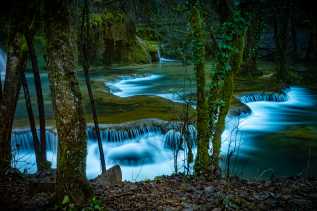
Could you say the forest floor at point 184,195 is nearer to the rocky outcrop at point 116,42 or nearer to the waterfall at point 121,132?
the waterfall at point 121,132

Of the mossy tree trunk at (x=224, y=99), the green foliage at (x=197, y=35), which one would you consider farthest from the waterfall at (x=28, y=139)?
the green foliage at (x=197, y=35)

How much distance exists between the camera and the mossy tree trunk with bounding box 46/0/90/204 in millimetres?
4449

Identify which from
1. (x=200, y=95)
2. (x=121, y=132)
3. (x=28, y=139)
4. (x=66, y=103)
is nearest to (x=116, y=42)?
(x=121, y=132)

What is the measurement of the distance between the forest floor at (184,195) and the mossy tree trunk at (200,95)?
106 centimetres

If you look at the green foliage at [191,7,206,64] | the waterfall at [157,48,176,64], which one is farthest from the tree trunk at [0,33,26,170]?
the waterfall at [157,48,176,64]

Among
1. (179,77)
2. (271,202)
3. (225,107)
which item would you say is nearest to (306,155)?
(225,107)

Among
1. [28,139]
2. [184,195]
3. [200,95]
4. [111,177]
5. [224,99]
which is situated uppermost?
[200,95]

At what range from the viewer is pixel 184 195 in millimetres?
5895

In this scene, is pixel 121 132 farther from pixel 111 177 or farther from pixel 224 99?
pixel 224 99

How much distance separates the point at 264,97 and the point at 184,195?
1578 cm

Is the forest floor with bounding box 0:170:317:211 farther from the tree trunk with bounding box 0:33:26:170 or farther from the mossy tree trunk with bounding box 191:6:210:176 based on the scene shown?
the mossy tree trunk with bounding box 191:6:210:176

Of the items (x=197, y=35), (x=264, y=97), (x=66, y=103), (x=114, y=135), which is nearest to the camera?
(x=66, y=103)

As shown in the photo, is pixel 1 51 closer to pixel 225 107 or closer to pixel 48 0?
pixel 225 107

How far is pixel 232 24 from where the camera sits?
22.8ft
